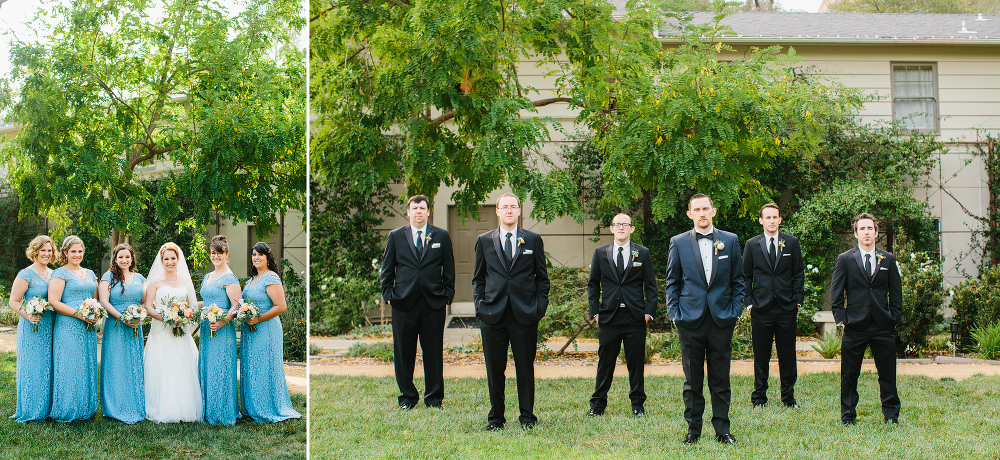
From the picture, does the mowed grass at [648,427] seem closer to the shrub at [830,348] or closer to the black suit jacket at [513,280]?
the black suit jacket at [513,280]

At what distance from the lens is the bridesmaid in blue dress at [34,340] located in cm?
380

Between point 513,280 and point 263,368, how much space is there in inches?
75.2

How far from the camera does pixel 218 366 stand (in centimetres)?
489

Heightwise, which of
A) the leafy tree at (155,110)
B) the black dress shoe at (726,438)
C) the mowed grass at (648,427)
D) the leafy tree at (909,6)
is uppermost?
the leafy tree at (909,6)

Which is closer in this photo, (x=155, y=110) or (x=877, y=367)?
(x=155, y=110)

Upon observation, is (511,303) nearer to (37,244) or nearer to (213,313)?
(213,313)

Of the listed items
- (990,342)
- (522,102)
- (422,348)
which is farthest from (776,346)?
(990,342)

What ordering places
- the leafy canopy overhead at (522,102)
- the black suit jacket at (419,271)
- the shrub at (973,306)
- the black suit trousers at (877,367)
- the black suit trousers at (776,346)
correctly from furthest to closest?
the shrub at (973,306), the leafy canopy overhead at (522,102), the black suit trousers at (776,346), the black suit jacket at (419,271), the black suit trousers at (877,367)

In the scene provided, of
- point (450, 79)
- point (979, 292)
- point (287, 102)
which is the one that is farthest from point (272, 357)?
point (979, 292)

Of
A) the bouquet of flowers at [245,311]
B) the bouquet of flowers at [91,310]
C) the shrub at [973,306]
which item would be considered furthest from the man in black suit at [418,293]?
the shrub at [973,306]

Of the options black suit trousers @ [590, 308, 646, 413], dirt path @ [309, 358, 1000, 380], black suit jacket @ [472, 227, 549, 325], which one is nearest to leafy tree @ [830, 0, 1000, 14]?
dirt path @ [309, 358, 1000, 380]

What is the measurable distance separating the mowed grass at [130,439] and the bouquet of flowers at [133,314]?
61cm

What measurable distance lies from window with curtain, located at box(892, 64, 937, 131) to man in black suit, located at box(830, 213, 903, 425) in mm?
9317

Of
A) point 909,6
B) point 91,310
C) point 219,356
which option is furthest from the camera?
point 909,6
